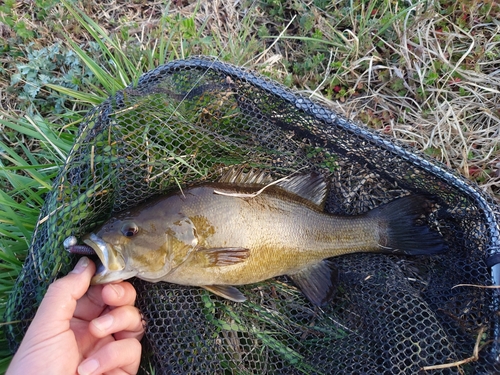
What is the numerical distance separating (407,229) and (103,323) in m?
2.11

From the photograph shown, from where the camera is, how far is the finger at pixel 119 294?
7.70 ft

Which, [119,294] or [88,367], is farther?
[119,294]

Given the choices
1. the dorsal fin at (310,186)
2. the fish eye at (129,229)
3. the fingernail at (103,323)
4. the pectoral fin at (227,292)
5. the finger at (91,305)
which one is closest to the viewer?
the fingernail at (103,323)

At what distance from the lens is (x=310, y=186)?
2.89 metres

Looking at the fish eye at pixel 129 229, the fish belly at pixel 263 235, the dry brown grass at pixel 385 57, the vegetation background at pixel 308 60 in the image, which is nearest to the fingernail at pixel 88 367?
the fish belly at pixel 263 235

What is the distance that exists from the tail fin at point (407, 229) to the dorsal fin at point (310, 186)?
0.39 m

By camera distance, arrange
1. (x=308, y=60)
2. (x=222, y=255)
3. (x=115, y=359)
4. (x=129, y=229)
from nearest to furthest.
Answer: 1. (x=115, y=359)
2. (x=129, y=229)
3. (x=222, y=255)
4. (x=308, y=60)

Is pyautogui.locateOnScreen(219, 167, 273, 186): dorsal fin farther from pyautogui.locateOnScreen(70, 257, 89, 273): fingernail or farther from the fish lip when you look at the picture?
pyautogui.locateOnScreen(70, 257, 89, 273): fingernail

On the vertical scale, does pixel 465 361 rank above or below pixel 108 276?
below

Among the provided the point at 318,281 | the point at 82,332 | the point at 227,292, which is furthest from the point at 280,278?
the point at 82,332

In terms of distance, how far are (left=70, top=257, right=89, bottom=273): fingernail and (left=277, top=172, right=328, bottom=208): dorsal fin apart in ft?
4.72

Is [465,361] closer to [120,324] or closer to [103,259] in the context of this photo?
[120,324]

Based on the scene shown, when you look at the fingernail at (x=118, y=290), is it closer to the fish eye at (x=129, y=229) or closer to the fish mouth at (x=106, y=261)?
the fish mouth at (x=106, y=261)

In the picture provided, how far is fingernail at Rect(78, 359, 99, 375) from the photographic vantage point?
211cm
